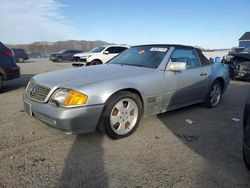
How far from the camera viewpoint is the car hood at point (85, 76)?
11.9 feet

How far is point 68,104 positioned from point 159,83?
5.57 feet

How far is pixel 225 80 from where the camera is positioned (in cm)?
617

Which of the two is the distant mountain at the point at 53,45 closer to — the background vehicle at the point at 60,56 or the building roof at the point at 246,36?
the background vehicle at the point at 60,56

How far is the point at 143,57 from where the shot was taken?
4.93 metres

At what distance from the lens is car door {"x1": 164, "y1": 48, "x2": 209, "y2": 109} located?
4.59 meters

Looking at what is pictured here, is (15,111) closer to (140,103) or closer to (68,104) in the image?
(68,104)

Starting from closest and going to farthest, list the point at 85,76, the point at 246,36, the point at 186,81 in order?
the point at 85,76, the point at 186,81, the point at 246,36

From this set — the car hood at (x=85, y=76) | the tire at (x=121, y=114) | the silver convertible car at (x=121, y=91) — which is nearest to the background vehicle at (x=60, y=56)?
the silver convertible car at (x=121, y=91)

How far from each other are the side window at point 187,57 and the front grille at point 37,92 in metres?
2.41

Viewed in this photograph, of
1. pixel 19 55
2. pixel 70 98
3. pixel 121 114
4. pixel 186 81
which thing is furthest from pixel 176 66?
pixel 19 55

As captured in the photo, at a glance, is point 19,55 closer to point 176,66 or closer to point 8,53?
point 8,53

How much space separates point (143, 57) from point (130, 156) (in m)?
2.25

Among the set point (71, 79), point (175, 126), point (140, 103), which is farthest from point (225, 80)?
point (71, 79)

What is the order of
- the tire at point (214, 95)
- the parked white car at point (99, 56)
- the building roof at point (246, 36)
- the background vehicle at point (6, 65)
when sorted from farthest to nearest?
the building roof at point (246, 36) < the parked white car at point (99, 56) < the background vehicle at point (6, 65) < the tire at point (214, 95)
